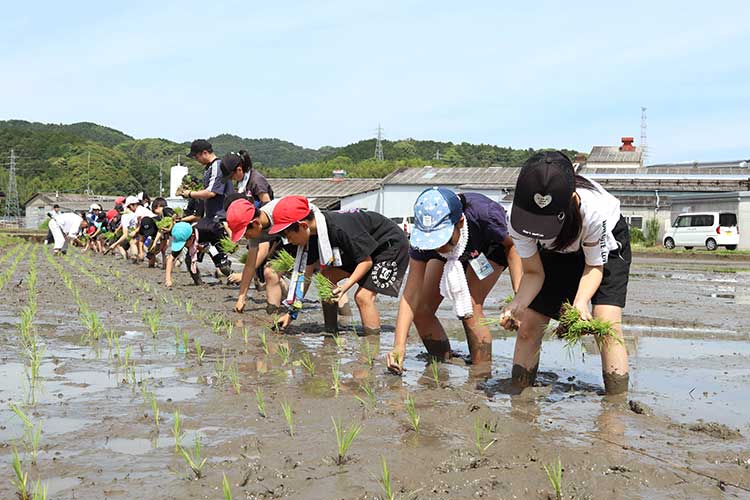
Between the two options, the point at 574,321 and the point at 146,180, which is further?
the point at 146,180

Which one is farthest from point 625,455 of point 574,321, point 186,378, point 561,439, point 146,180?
point 146,180

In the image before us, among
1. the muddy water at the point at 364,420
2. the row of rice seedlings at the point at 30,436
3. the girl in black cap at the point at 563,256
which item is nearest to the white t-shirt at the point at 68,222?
the muddy water at the point at 364,420

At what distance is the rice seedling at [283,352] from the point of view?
16.2ft

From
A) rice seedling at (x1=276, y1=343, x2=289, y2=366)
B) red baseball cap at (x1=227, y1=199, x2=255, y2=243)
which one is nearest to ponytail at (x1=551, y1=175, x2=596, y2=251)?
rice seedling at (x1=276, y1=343, x2=289, y2=366)

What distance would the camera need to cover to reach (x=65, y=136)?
102 m

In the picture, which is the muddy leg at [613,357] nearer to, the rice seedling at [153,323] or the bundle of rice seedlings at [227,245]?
the rice seedling at [153,323]

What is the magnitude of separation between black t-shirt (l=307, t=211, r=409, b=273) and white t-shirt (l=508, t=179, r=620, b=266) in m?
2.04

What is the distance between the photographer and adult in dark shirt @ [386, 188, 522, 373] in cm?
425

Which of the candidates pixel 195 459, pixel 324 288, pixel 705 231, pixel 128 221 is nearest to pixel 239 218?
pixel 324 288

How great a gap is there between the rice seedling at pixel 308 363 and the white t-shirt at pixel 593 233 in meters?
1.47

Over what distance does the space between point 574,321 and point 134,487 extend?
205 cm

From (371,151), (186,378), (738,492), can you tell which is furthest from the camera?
(371,151)

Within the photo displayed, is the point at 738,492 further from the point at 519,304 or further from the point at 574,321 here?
the point at 519,304

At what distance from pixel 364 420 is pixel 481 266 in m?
1.50
